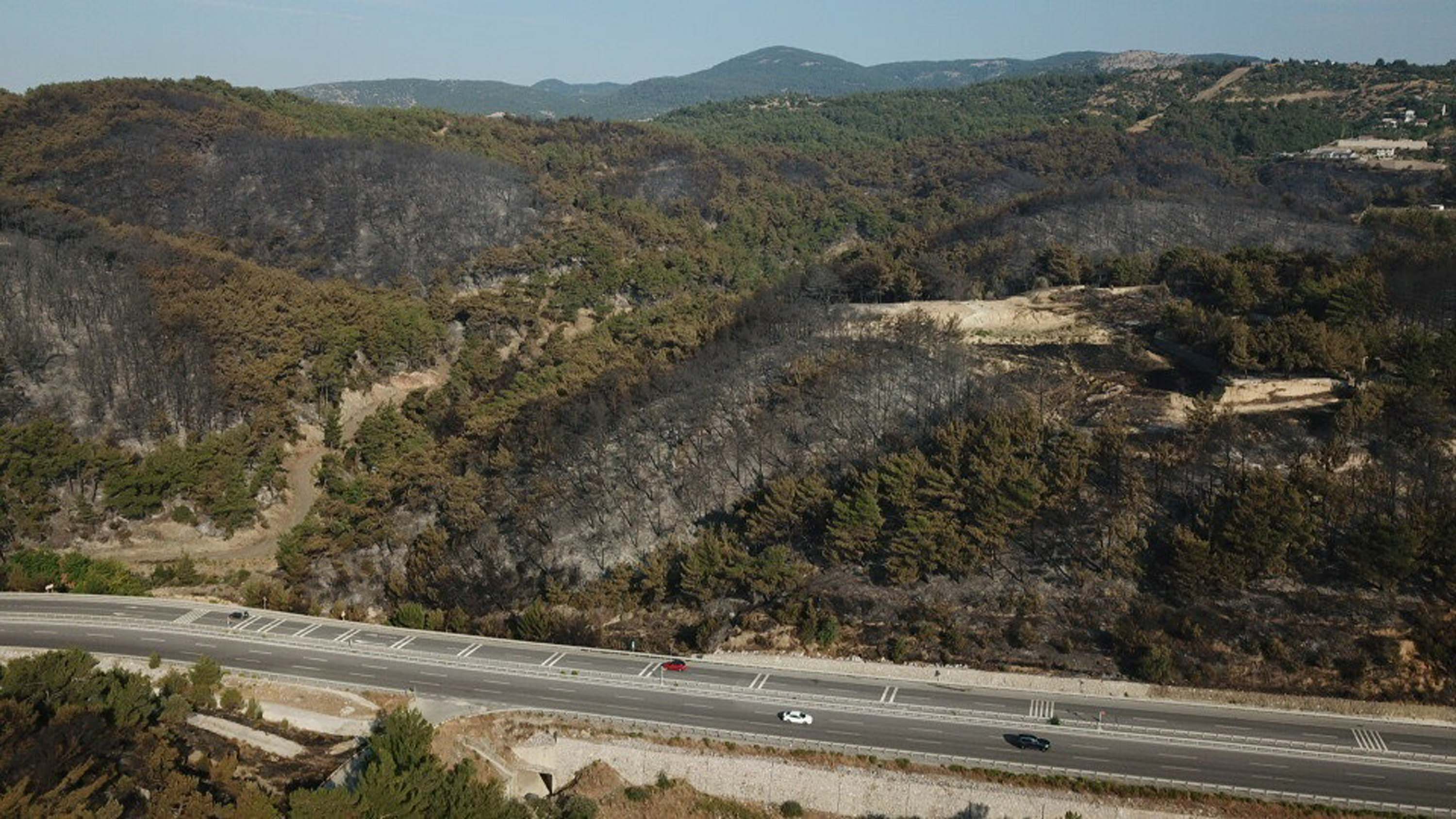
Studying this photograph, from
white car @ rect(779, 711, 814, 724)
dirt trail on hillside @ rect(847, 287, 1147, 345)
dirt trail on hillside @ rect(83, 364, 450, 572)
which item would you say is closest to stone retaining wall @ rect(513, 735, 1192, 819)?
white car @ rect(779, 711, 814, 724)

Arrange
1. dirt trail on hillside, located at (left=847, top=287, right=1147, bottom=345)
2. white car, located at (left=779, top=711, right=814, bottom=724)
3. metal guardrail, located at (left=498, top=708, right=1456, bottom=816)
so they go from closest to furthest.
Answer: metal guardrail, located at (left=498, top=708, right=1456, bottom=816), white car, located at (left=779, top=711, right=814, bottom=724), dirt trail on hillside, located at (left=847, top=287, right=1147, bottom=345)

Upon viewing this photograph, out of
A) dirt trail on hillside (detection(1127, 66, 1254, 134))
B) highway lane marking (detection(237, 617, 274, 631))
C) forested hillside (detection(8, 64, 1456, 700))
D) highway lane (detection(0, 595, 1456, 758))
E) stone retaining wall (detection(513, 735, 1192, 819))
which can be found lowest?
stone retaining wall (detection(513, 735, 1192, 819))

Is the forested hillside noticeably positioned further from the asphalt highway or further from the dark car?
the dark car

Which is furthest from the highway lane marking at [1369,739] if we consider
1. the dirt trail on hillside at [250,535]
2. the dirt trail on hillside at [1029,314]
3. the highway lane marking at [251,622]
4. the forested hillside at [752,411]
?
the dirt trail on hillside at [250,535]

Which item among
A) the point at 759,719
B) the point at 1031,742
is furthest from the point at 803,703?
the point at 1031,742

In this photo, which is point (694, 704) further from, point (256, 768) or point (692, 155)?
point (692, 155)

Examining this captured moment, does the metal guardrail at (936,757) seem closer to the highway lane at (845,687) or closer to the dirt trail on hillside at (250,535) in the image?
the highway lane at (845,687)
